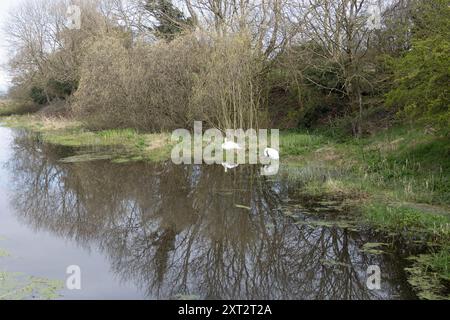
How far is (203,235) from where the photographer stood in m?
7.25

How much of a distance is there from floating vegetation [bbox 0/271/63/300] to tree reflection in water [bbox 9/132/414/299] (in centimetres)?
85

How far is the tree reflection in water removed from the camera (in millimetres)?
5418

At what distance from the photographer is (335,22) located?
15.2 m

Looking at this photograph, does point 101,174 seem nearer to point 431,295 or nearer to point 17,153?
point 17,153

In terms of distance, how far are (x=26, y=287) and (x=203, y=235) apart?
2.77 meters

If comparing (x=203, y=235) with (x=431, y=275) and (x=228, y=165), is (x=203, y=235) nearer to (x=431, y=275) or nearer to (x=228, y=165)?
(x=431, y=275)

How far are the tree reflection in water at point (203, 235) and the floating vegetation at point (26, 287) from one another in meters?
0.85

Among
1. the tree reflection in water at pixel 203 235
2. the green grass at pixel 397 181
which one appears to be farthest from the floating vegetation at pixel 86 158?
the green grass at pixel 397 181

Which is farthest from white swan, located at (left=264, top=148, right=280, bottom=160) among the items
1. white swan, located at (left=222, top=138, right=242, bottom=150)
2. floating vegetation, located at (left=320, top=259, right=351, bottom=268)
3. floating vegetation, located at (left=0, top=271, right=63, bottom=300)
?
floating vegetation, located at (left=0, top=271, right=63, bottom=300)

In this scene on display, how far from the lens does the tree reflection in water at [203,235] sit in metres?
5.42

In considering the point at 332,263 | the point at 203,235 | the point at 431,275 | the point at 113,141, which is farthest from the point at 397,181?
the point at 113,141

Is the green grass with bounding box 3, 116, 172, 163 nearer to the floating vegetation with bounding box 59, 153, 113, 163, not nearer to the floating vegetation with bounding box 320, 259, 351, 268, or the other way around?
the floating vegetation with bounding box 59, 153, 113, 163

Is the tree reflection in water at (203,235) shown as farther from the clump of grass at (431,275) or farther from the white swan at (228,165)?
the white swan at (228,165)
